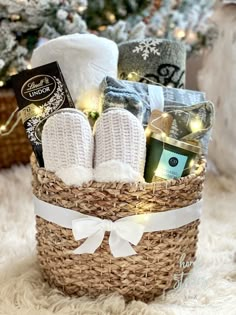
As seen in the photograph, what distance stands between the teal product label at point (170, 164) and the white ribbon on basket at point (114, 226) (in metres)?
0.06

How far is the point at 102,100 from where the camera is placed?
0.95 meters

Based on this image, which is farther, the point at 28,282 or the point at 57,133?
the point at 28,282

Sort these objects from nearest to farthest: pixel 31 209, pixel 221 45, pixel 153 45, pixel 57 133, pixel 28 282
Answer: pixel 57 133 → pixel 28 282 → pixel 153 45 → pixel 31 209 → pixel 221 45

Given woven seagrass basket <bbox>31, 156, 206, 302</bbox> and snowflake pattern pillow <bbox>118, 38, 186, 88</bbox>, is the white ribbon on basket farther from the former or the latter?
snowflake pattern pillow <bbox>118, 38, 186, 88</bbox>

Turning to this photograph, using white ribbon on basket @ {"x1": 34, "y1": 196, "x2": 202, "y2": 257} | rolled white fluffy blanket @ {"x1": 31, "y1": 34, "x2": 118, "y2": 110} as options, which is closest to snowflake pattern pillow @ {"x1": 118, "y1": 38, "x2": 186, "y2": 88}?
rolled white fluffy blanket @ {"x1": 31, "y1": 34, "x2": 118, "y2": 110}

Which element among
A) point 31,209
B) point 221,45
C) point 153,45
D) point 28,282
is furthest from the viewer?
point 221,45

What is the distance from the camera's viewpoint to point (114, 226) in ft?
2.89

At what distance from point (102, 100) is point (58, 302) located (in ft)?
1.13

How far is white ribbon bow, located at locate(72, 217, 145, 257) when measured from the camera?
2.88ft

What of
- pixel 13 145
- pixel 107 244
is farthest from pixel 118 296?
pixel 13 145

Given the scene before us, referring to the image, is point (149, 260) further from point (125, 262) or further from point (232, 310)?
point (232, 310)

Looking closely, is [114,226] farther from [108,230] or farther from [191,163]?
[191,163]

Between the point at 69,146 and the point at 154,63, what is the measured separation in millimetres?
350

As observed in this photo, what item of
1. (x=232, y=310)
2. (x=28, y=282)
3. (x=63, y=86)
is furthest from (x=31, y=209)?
(x=232, y=310)
